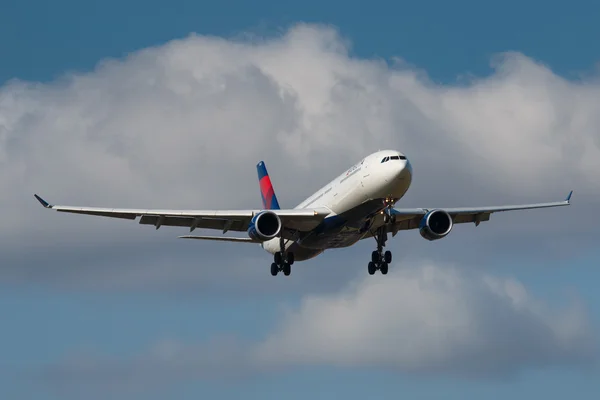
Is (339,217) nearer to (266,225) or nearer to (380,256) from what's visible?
(266,225)

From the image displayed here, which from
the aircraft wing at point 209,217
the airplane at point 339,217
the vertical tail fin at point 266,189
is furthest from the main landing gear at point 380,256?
the vertical tail fin at point 266,189

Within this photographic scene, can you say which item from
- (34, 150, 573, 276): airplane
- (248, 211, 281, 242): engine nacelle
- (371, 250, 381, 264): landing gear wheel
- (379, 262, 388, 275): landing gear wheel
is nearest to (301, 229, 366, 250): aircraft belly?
(34, 150, 573, 276): airplane

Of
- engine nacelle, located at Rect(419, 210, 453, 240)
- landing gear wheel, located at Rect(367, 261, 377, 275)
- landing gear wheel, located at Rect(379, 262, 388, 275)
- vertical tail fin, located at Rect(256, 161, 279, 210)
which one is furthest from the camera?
vertical tail fin, located at Rect(256, 161, 279, 210)

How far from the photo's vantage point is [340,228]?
66.1 m

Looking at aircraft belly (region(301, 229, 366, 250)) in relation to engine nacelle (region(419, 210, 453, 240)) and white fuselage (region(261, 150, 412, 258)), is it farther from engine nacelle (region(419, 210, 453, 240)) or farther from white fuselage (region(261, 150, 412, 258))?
engine nacelle (region(419, 210, 453, 240))

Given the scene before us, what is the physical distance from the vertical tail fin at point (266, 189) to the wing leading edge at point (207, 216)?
34.6ft

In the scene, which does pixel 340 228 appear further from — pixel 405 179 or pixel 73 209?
pixel 73 209

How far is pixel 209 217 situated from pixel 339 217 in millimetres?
7051

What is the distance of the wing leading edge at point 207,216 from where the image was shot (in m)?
65.8

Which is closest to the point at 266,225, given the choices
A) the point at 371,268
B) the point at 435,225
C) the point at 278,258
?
the point at 278,258

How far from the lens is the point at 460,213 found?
72500mm

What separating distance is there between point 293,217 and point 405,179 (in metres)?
7.31

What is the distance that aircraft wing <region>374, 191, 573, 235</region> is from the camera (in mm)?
69750

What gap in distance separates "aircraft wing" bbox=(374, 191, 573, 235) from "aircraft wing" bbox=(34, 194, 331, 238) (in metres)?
4.82
